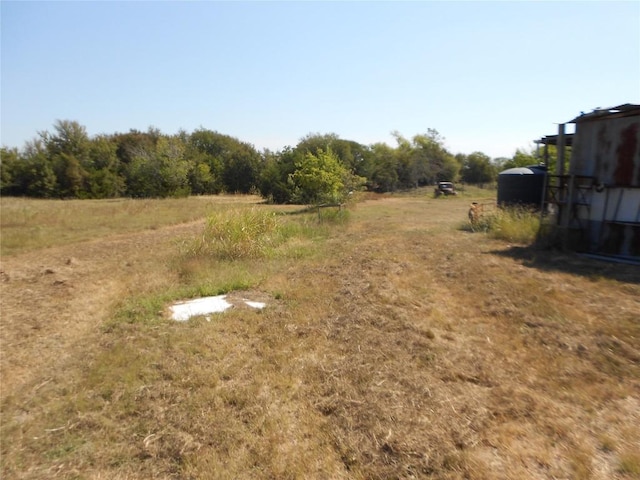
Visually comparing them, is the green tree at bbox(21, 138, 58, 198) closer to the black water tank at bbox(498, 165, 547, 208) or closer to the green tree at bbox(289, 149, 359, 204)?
the green tree at bbox(289, 149, 359, 204)

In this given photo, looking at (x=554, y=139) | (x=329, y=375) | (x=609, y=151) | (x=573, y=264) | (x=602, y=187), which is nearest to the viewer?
(x=329, y=375)

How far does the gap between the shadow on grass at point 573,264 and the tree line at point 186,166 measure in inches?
688

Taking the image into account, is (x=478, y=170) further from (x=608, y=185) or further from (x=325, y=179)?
(x=608, y=185)

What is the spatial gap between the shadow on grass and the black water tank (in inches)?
164

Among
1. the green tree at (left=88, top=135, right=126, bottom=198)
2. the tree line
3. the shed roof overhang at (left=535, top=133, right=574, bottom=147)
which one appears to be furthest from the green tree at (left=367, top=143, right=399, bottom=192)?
the shed roof overhang at (left=535, top=133, right=574, bottom=147)

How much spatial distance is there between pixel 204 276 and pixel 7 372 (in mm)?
3600

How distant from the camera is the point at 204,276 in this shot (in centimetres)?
736

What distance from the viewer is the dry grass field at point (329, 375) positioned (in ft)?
8.76

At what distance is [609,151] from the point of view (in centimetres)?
811

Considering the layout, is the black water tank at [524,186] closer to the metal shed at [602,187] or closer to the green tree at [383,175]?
the metal shed at [602,187]

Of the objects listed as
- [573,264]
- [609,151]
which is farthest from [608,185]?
[573,264]

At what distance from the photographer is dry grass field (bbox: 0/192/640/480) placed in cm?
267

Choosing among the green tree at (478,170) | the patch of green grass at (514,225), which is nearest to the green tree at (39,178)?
the patch of green grass at (514,225)

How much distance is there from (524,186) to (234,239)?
10.1m
